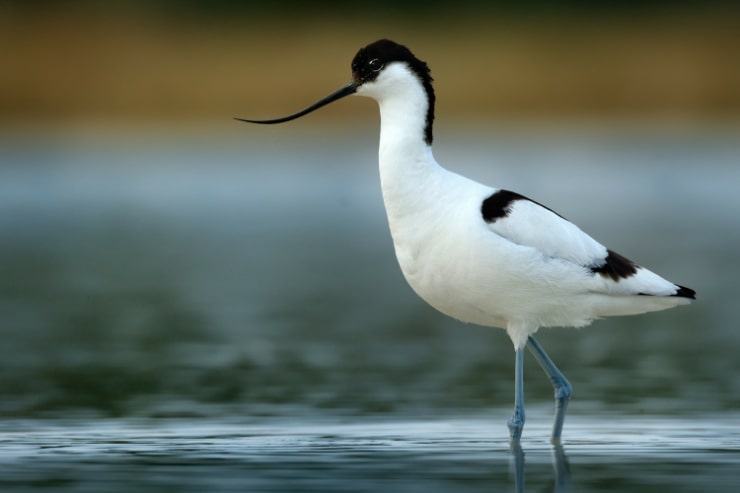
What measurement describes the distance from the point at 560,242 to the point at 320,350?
3215 mm

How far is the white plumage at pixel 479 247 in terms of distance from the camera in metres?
7.47

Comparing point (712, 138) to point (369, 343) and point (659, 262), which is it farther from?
point (369, 343)

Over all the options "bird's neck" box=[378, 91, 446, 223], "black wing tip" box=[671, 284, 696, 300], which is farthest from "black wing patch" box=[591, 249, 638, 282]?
"bird's neck" box=[378, 91, 446, 223]

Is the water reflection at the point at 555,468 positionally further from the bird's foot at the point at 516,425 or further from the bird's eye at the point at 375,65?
the bird's eye at the point at 375,65

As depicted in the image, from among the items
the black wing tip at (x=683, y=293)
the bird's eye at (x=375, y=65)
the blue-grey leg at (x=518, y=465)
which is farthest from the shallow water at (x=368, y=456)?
the bird's eye at (x=375, y=65)

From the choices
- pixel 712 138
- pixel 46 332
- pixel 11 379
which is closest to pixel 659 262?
pixel 46 332

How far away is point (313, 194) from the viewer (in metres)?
22.1

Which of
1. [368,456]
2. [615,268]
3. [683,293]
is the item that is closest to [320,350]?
[615,268]

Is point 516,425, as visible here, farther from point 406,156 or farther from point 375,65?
point 375,65

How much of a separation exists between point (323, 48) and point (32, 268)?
13682 millimetres

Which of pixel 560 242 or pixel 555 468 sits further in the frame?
pixel 560 242

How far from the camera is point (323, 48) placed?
28.6 m

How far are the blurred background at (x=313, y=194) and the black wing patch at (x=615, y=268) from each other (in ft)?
2.55

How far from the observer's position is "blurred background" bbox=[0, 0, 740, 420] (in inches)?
377
